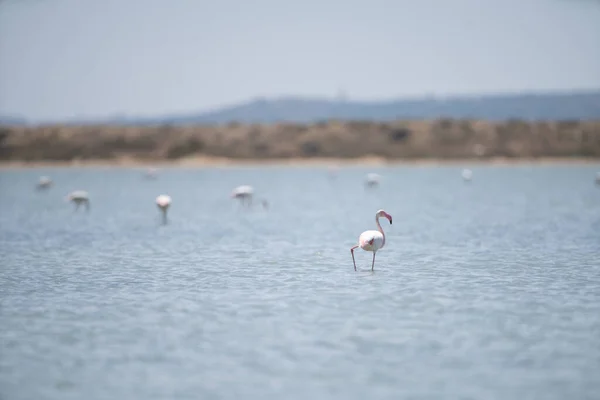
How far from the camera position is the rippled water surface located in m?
11.0

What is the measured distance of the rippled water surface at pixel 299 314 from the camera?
1099 cm

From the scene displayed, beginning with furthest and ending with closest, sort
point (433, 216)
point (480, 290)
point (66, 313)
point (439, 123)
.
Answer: point (439, 123) < point (433, 216) < point (480, 290) < point (66, 313)

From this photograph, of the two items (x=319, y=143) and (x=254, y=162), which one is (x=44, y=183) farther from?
(x=319, y=143)

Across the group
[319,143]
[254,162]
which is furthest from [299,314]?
[319,143]

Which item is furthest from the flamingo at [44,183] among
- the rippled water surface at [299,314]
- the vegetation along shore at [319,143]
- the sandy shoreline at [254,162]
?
the vegetation along shore at [319,143]

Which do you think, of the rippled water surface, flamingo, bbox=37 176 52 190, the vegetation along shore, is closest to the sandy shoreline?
the vegetation along shore

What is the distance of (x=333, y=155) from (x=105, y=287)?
390ft

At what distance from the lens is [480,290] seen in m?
17.6

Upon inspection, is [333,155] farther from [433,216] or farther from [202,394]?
[202,394]

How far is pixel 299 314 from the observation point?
15.1 metres

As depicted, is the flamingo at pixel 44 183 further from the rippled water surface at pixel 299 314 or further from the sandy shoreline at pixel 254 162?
the sandy shoreline at pixel 254 162

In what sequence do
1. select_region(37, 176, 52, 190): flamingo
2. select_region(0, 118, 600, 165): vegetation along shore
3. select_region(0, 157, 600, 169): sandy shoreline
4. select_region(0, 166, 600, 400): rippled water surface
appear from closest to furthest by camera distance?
select_region(0, 166, 600, 400): rippled water surface < select_region(37, 176, 52, 190): flamingo < select_region(0, 157, 600, 169): sandy shoreline < select_region(0, 118, 600, 165): vegetation along shore

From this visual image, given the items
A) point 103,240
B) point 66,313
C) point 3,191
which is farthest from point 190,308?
point 3,191

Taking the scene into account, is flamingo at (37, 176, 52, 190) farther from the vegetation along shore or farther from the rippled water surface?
the vegetation along shore
